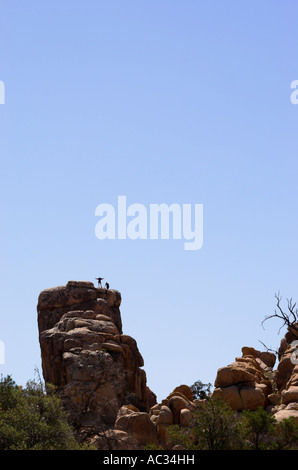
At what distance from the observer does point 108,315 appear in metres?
70.4

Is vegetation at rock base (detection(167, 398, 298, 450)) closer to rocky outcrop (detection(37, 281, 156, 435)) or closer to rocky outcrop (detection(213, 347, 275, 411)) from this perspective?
rocky outcrop (detection(37, 281, 156, 435))

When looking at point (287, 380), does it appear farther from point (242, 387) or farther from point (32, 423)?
point (32, 423)

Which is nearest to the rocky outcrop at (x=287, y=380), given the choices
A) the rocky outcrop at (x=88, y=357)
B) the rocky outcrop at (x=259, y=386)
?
the rocky outcrop at (x=259, y=386)

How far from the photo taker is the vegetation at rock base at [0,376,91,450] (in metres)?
44.4

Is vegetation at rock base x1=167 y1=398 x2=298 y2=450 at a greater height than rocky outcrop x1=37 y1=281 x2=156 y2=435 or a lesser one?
lesser

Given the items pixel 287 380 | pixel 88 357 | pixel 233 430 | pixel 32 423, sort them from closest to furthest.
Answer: pixel 233 430, pixel 32 423, pixel 88 357, pixel 287 380

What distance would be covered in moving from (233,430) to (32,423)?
12795 millimetres

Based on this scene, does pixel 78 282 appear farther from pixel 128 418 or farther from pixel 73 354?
pixel 128 418

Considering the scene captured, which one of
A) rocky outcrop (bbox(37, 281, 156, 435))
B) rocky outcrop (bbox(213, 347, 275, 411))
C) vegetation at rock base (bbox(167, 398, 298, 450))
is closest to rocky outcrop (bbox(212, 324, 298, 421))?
rocky outcrop (bbox(213, 347, 275, 411))

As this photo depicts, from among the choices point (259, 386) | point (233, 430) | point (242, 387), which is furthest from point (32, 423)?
point (259, 386)

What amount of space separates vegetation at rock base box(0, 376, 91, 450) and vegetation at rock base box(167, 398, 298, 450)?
307 inches

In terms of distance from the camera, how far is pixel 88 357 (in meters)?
59.9

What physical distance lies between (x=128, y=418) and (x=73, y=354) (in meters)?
9.07

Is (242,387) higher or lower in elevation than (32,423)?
higher
